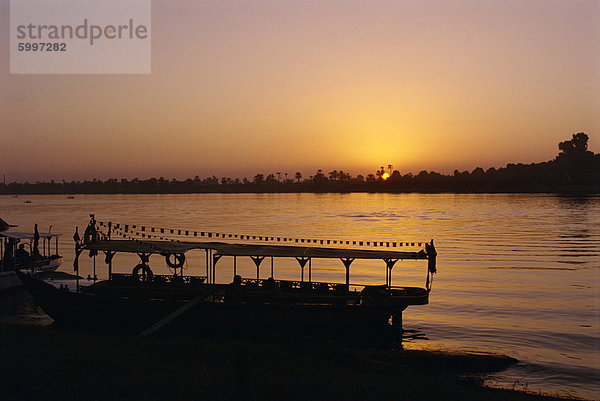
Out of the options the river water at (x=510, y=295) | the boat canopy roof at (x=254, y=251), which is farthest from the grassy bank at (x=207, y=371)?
A: the boat canopy roof at (x=254, y=251)

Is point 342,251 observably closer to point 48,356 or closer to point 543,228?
point 48,356

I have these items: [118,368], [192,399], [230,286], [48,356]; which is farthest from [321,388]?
[230,286]


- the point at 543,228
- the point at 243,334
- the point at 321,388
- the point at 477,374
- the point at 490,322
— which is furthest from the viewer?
the point at 543,228

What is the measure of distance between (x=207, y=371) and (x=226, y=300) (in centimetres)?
1097

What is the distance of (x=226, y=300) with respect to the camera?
26.7 metres

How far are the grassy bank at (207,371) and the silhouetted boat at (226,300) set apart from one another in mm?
5367

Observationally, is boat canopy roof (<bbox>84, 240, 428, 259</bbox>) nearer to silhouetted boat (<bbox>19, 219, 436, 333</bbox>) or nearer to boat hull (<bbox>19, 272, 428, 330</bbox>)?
silhouetted boat (<bbox>19, 219, 436, 333</bbox>)

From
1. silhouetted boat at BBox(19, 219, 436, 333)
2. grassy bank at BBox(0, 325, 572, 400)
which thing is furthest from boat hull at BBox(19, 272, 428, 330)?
grassy bank at BBox(0, 325, 572, 400)

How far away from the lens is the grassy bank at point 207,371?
13820 mm

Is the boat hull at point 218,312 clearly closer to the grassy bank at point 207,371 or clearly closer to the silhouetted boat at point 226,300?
the silhouetted boat at point 226,300

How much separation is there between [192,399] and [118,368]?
131 inches

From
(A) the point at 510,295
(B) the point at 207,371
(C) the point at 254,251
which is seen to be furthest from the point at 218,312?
(A) the point at 510,295

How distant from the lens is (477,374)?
20922 mm

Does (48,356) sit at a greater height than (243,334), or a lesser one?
greater
